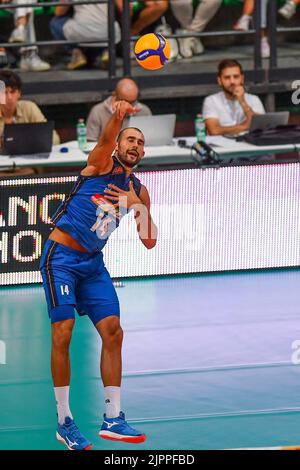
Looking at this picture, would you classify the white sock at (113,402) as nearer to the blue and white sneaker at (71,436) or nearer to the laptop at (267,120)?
the blue and white sneaker at (71,436)

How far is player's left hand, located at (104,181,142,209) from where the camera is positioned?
29.0ft

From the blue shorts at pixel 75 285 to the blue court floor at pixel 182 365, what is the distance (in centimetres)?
88

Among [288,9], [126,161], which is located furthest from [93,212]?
[288,9]

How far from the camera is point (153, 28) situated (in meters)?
17.6

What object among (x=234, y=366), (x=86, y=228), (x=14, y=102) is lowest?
(x=234, y=366)

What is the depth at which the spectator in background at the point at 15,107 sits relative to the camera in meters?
13.7

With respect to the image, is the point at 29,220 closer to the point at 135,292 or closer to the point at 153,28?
the point at 135,292

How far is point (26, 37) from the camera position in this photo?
54.9 feet

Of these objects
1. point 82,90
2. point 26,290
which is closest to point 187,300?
point 26,290

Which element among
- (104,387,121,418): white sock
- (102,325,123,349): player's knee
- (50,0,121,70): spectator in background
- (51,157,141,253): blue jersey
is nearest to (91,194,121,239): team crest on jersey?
(51,157,141,253): blue jersey

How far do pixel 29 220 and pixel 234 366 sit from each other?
10.1 ft

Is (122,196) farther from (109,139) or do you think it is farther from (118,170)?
(109,139)

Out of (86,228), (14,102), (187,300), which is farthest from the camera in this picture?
(14,102)

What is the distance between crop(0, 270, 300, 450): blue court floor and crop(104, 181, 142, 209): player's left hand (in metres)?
1.58
